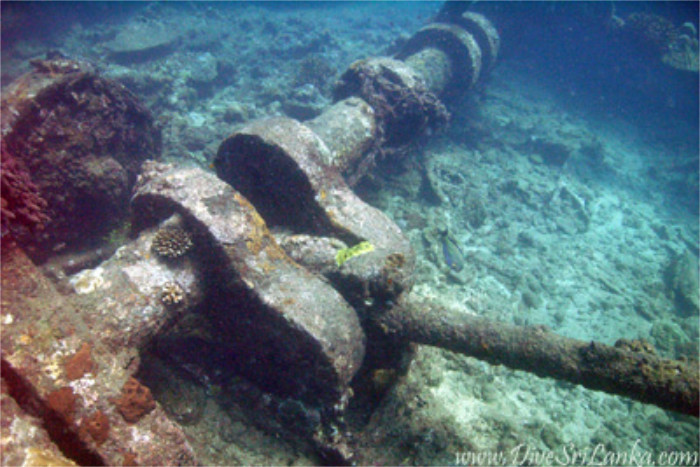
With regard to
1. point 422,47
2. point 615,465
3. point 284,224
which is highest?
point 422,47

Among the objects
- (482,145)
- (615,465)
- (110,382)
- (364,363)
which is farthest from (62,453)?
(482,145)

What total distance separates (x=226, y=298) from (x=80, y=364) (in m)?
1.52

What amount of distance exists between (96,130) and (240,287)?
4.38 m

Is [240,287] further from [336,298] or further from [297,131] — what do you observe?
[297,131]

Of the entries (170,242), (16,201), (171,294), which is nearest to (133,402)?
(171,294)

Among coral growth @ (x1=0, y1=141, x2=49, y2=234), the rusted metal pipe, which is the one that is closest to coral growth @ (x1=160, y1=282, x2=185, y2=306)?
coral growth @ (x1=0, y1=141, x2=49, y2=234)

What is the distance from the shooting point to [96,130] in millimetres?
5949

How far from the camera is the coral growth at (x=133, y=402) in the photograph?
9.48 ft

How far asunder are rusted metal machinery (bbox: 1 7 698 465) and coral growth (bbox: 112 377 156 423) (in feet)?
0.04

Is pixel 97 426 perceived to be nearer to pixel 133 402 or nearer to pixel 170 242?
pixel 133 402

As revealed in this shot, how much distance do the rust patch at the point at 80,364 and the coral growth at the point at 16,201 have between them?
113 cm

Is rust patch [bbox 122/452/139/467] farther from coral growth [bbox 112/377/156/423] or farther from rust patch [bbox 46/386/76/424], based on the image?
rust patch [bbox 46/386/76/424]

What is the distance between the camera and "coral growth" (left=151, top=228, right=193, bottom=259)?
159 inches

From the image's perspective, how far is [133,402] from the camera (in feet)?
9.70
